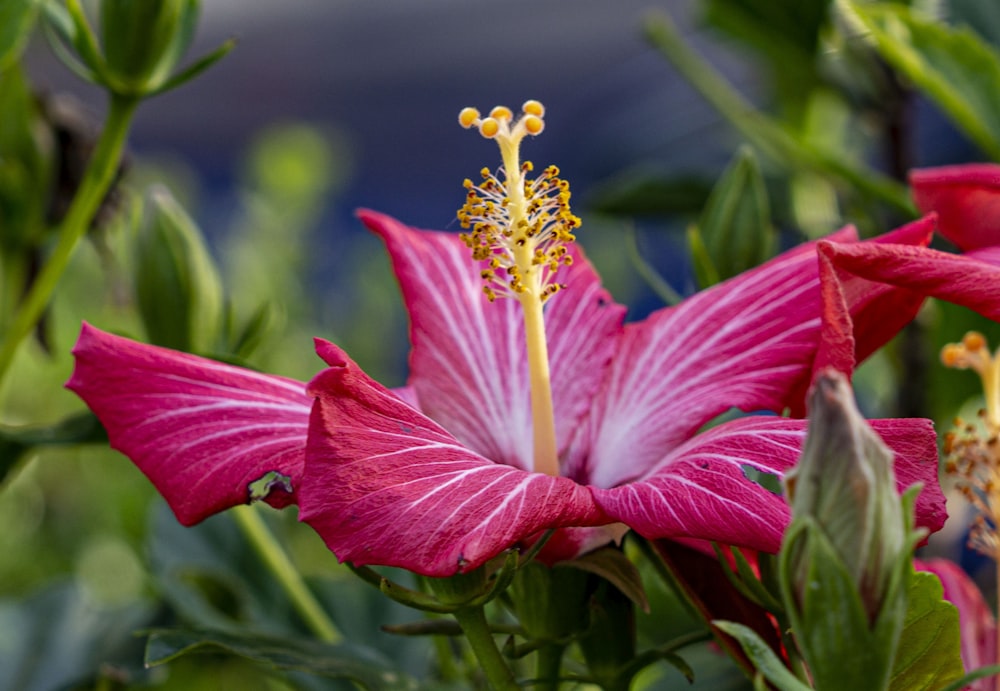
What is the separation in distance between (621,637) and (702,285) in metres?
0.16

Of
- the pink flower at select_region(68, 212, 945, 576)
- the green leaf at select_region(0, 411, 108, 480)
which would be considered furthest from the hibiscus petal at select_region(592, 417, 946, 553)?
the green leaf at select_region(0, 411, 108, 480)

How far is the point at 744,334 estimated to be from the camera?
0.37 metres

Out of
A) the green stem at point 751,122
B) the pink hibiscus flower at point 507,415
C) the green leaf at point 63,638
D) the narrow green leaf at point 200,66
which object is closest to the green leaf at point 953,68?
the green stem at point 751,122

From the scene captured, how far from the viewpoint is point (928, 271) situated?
300 millimetres

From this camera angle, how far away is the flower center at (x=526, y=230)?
0.37 m

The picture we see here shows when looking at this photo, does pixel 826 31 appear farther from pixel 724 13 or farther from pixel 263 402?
pixel 263 402

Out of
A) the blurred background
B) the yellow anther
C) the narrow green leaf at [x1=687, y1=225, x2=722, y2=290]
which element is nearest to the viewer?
the yellow anther

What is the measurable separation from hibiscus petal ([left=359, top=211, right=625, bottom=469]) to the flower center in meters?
0.02

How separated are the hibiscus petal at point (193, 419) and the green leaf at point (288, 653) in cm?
4

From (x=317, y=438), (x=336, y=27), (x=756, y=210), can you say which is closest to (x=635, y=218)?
(x=756, y=210)

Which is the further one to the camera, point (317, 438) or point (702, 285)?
point (702, 285)

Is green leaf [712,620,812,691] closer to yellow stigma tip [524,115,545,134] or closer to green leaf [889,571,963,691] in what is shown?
green leaf [889,571,963,691]

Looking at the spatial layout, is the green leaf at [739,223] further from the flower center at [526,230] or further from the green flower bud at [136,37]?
the green flower bud at [136,37]

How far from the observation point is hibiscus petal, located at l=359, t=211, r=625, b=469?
15.9 inches
